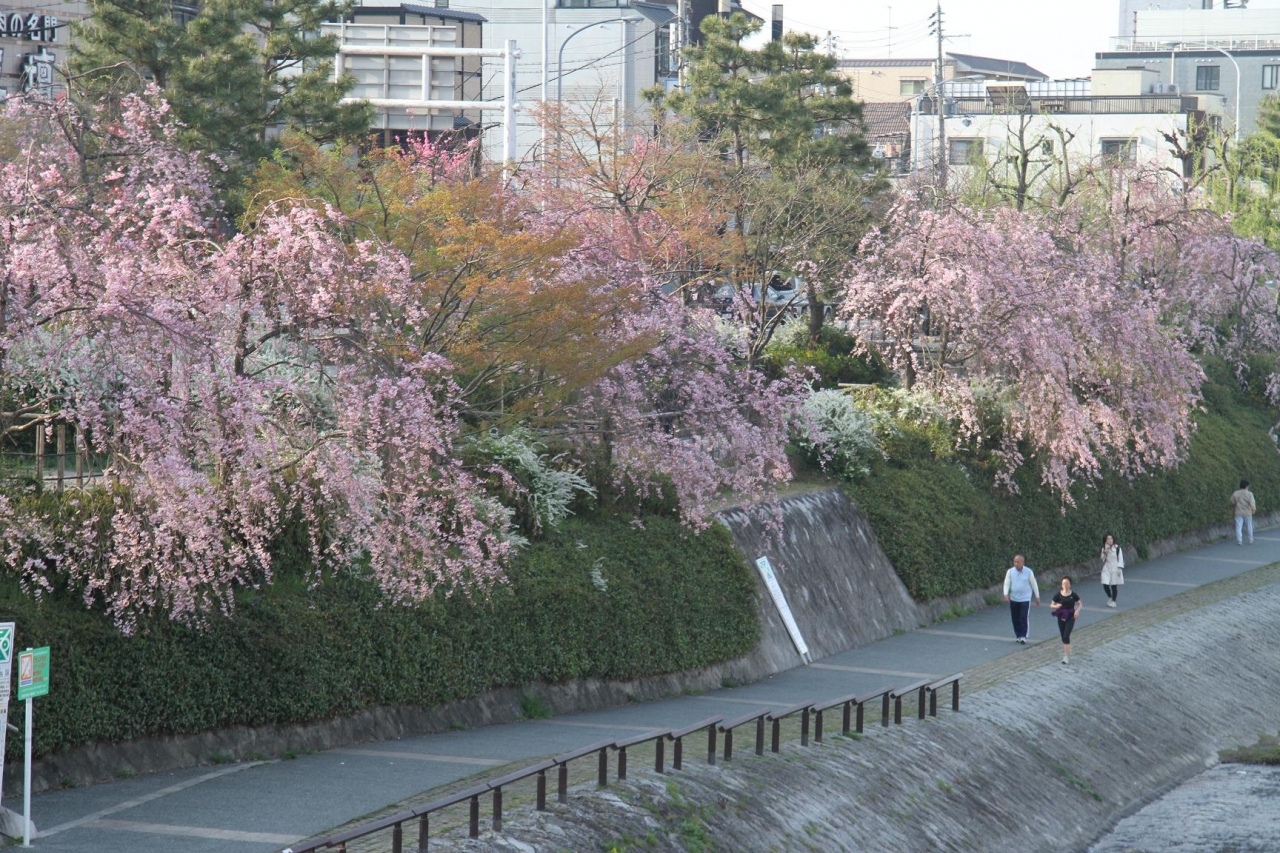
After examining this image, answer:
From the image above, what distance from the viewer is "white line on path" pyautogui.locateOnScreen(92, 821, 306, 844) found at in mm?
12641

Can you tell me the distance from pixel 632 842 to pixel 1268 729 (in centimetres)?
1627

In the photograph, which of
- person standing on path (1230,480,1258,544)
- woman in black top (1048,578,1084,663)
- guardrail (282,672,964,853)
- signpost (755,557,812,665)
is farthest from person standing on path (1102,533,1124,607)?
person standing on path (1230,480,1258,544)

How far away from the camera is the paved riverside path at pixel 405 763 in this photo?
504 inches

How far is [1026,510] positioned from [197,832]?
72.3ft

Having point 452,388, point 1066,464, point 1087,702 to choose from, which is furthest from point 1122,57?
point 452,388

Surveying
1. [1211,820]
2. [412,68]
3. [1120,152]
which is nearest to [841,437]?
[1211,820]

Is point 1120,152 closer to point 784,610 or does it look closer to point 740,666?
point 784,610

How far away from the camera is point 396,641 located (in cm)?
1731

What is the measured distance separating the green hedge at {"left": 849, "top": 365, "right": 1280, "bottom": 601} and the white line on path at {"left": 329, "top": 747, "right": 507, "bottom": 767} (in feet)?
42.1

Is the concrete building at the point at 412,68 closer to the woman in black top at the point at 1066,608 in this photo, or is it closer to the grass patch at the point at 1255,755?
the woman in black top at the point at 1066,608

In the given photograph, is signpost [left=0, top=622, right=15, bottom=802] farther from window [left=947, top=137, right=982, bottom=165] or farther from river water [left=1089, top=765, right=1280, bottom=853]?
window [left=947, top=137, right=982, bottom=165]

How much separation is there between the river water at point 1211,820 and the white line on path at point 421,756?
8.14 meters

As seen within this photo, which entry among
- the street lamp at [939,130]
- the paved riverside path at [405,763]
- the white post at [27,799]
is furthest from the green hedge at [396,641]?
the street lamp at [939,130]

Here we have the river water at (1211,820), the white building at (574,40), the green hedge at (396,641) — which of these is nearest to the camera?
the green hedge at (396,641)
